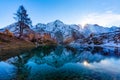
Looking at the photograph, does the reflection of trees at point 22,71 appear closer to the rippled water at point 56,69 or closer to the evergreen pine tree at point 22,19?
the rippled water at point 56,69

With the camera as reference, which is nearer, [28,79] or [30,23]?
[28,79]

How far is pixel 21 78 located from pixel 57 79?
414 centimetres

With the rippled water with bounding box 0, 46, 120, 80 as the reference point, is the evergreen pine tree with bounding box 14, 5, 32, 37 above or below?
above

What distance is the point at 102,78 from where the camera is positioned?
2309cm

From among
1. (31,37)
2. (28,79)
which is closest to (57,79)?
(28,79)

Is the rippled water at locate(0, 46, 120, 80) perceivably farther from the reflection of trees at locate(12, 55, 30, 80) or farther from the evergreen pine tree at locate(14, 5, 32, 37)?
the evergreen pine tree at locate(14, 5, 32, 37)

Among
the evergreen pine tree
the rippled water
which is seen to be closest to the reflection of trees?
the rippled water

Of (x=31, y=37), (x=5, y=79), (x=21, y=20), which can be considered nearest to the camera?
(x=5, y=79)

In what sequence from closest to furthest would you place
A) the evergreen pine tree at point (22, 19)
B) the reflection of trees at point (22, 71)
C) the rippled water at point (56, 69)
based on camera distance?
the reflection of trees at point (22, 71) < the rippled water at point (56, 69) < the evergreen pine tree at point (22, 19)

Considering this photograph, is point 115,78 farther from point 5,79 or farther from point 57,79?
point 5,79

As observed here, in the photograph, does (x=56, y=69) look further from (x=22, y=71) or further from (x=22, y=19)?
(x=22, y=19)

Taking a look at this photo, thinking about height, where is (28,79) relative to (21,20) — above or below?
below

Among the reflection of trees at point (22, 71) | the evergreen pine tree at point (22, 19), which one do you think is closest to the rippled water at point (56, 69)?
the reflection of trees at point (22, 71)

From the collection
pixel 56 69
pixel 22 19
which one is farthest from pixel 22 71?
pixel 22 19
